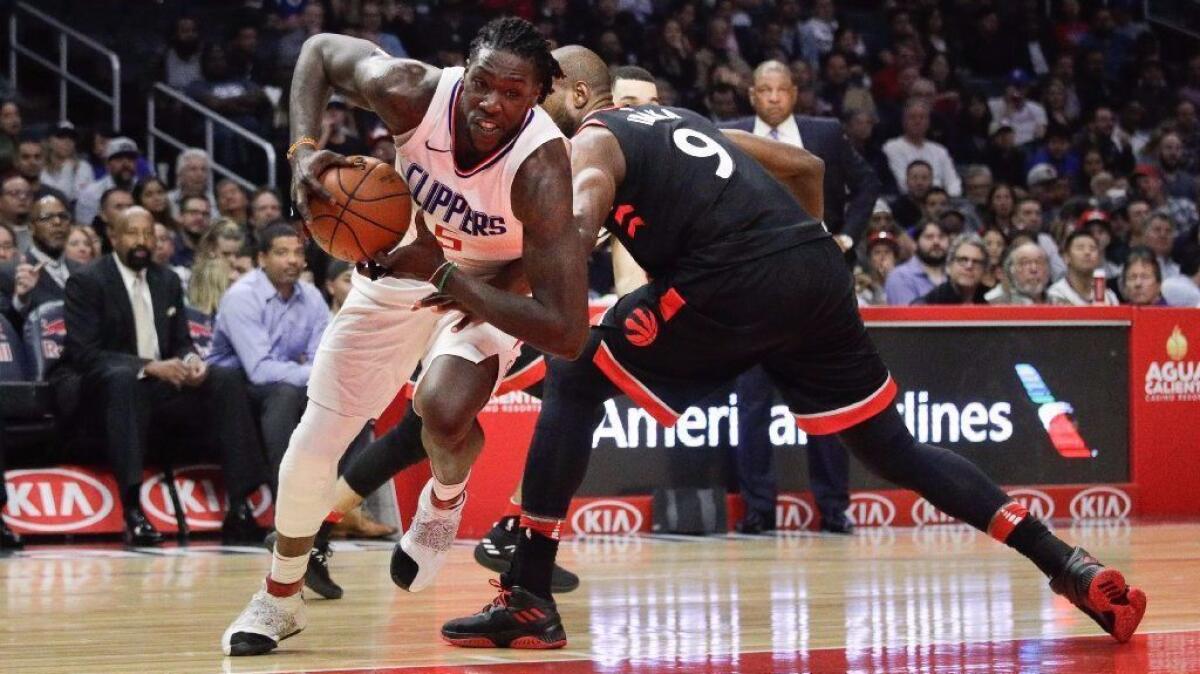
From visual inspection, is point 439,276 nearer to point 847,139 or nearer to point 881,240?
point 847,139

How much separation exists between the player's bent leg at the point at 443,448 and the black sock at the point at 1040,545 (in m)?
1.48

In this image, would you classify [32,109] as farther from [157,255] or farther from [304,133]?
[304,133]

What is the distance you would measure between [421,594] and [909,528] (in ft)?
11.3

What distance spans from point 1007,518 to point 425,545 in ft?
5.24

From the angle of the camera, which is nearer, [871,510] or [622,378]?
[622,378]

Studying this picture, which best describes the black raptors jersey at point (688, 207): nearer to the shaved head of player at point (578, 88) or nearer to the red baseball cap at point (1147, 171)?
the shaved head of player at point (578, 88)

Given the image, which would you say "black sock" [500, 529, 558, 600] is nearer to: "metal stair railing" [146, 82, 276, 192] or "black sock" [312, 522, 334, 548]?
"black sock" [312, 522, 334, 548]

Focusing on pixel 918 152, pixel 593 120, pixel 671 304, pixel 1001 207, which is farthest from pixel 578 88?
pixel 918 152

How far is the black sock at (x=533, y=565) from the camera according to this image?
4.68 m

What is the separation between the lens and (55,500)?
802 centimetres

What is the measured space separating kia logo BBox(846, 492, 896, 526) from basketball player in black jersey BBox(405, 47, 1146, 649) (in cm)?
390

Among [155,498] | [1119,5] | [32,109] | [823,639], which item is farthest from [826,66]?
[823,639]

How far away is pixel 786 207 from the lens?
191 inches

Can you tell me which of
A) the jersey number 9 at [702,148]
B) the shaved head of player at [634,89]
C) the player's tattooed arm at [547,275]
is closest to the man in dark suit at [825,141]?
the shaved head of player at [634,89]
